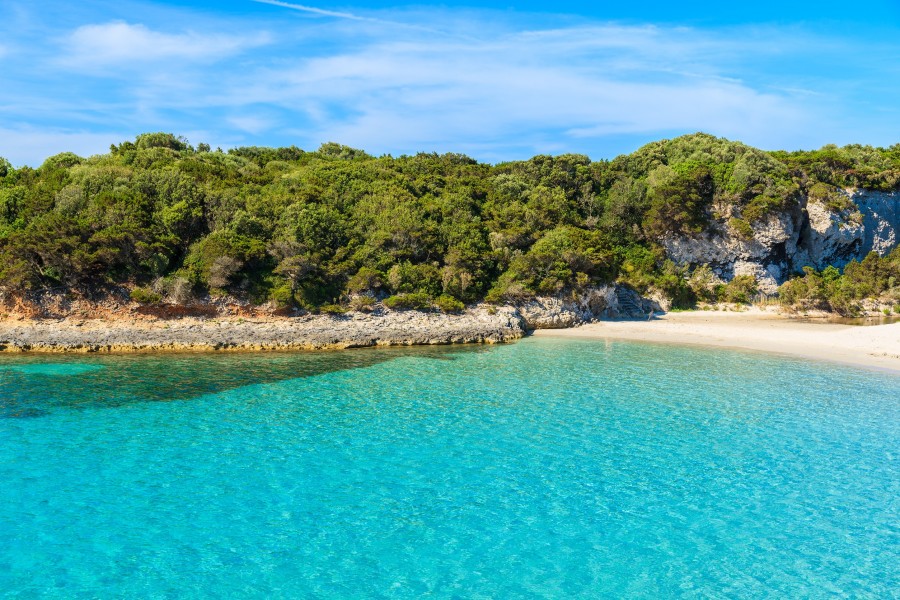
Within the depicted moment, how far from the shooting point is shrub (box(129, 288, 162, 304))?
3356 centimetres

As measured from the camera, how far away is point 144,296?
33625 mm

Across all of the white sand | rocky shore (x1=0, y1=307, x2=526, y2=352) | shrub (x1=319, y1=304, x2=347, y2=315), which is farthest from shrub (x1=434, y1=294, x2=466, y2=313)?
shrub (x1=319, y1=304, x2=347, y2=315)

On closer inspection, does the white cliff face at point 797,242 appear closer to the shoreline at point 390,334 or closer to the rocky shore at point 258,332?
the shoreline at point 390,334

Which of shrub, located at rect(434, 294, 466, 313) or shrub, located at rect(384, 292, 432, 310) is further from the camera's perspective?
shrub, located at rect(434, 294, 466, 313)

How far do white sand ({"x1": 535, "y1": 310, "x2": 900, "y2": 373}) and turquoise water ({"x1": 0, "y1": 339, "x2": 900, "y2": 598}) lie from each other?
8.50 metres

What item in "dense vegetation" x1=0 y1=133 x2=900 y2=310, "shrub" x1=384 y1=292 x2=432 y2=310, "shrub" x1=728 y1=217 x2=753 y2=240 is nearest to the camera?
"dense vegetation" x1=0 y1=133 x2=900 y2=310

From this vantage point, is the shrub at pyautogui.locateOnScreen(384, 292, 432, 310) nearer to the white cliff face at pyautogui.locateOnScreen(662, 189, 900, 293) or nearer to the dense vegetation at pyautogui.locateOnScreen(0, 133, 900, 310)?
the dense vegetation at pyautogui.locateOnScreen(0, 133, 900, 310)

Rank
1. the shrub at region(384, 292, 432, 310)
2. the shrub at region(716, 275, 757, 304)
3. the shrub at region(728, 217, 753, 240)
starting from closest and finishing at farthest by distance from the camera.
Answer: the shrub at region(384, 292, 432, 310) < the shrub at region(716, 275, 757, 304) < the shrub at region(728, 217, 753, 240)

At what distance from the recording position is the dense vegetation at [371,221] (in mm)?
35344

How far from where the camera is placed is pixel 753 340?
36.3 m

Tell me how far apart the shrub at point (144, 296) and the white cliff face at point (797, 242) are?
47363mm

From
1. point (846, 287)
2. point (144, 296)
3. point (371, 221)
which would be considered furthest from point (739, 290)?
point (144, 296)

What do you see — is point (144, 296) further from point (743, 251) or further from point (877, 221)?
point (877, 221)

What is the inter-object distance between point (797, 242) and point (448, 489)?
2403 inches
